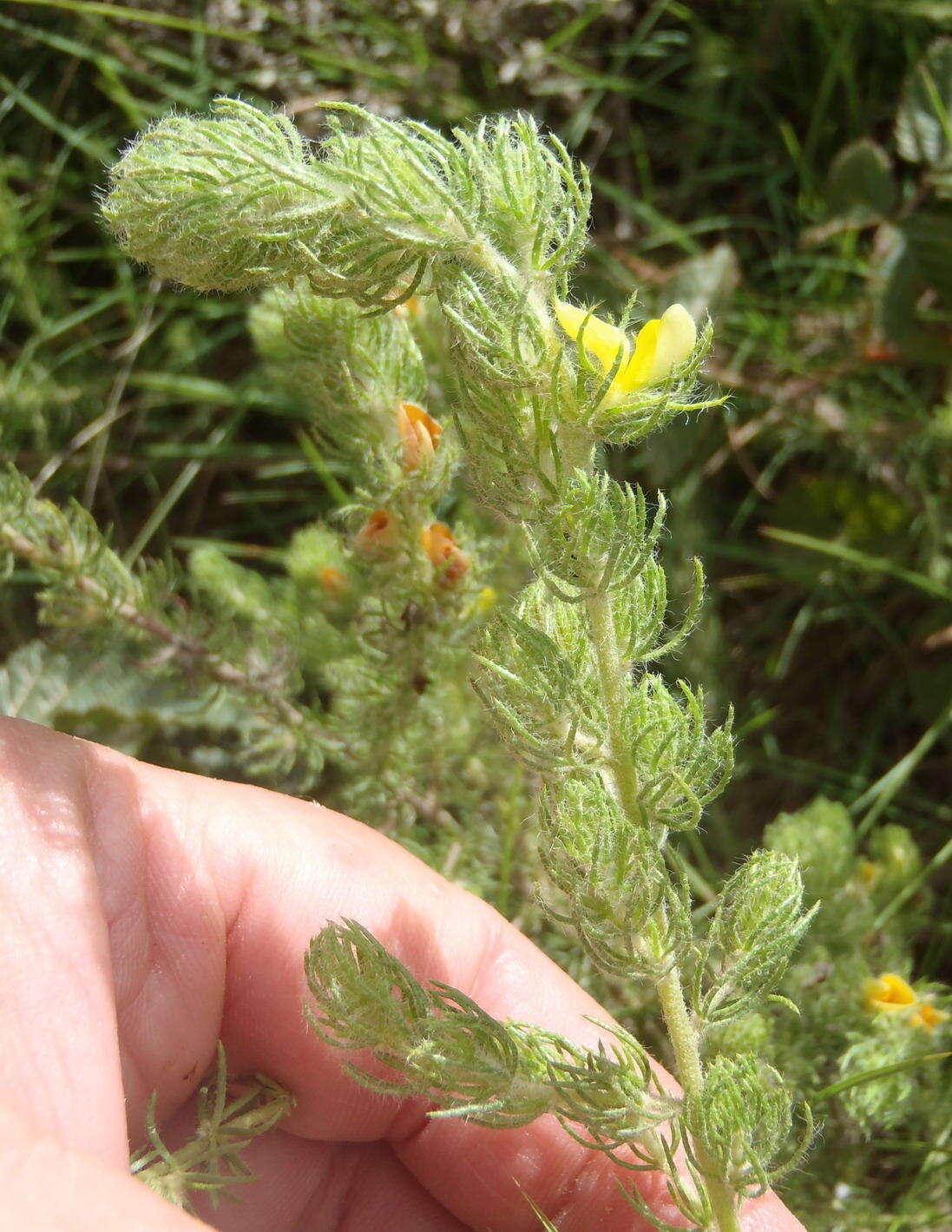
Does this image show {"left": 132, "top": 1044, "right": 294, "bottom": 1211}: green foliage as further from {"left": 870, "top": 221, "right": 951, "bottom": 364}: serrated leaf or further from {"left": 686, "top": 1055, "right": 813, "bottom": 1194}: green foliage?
{"left": 870, "top": 221, "right": 951, "bottom": 364}: serrated leaf

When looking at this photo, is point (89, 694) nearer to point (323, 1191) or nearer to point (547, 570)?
point (323, 1191)

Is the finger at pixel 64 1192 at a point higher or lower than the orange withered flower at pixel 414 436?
lower

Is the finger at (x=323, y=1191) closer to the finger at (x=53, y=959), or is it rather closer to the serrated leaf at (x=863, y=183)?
the finger at (x=53, y=959)

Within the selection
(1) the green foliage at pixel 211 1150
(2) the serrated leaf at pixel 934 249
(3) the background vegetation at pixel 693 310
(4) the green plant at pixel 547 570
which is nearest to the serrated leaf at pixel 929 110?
(3) the background vegetation at pixel 693 310

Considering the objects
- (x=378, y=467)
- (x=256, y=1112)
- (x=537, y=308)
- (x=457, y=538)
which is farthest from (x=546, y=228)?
(x=256, y=1112)

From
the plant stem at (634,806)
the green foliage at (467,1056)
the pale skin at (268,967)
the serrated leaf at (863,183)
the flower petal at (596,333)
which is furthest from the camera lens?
the serrated leaf at (863,183)

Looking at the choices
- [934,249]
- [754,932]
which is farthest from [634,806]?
[934,249]

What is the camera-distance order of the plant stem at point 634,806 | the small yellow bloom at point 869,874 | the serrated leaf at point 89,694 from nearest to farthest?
the plant stem at point 634,806
the small yellow bloom at point 869,874
the serrated leaf at point 89,694
